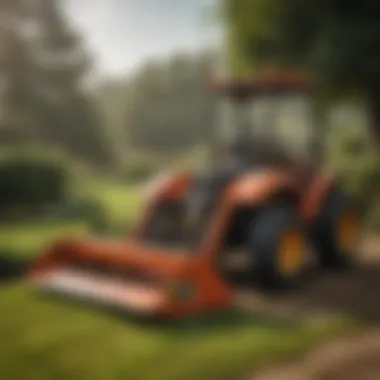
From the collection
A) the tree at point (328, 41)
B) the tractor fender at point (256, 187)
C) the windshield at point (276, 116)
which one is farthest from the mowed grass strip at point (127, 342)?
the tree at point (328, 41)

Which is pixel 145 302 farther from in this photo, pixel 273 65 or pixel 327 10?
pixel 327 10

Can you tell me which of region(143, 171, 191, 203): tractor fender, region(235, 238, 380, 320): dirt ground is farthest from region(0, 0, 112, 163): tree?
region(235, 238, 380, 320): dirt ground

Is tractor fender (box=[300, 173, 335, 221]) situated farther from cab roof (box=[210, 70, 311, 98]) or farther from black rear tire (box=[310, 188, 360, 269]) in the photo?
cab roof (box=[210, 70, 311, 98])

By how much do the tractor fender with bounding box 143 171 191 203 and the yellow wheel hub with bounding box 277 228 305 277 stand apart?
0.22 metres

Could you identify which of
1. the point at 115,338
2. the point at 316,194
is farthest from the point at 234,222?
the point at 115,338

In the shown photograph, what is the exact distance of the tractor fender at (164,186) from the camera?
1436mm

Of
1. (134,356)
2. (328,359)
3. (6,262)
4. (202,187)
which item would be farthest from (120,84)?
(328,359)

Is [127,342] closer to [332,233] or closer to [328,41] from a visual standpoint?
[332,233]

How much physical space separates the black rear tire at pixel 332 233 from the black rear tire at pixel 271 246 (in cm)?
6

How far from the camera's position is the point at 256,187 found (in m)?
1.50

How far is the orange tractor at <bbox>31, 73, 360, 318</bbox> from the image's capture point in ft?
4.58

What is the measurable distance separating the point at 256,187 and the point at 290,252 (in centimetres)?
15

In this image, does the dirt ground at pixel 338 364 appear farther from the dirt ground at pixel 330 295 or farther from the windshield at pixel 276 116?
the windshield at pixel 276 116

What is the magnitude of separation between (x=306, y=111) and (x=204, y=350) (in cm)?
54
